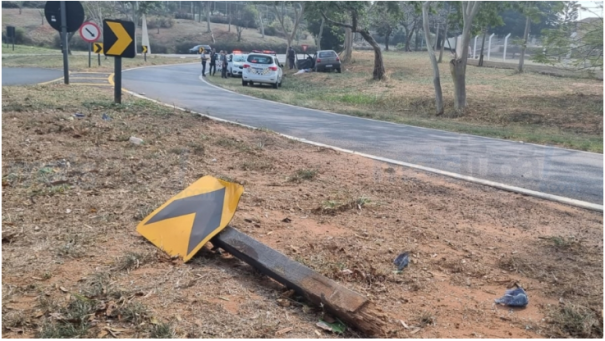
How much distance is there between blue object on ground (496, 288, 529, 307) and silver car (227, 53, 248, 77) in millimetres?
30001

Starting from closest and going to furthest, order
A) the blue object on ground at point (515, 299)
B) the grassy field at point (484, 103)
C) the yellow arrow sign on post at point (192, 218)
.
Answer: the blue object on ground at point (515, 299), the yellow arrow sign on post at point (192, 218), the grassy field at point (484, 103)

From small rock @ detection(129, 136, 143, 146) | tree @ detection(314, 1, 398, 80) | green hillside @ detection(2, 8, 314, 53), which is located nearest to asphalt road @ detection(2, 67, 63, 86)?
small rock @ detection(129, 136, 143, 146)

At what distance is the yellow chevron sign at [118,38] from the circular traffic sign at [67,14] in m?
5.01

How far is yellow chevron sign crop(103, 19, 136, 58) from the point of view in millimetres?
10453

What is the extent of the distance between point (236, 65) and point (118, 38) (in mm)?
22697

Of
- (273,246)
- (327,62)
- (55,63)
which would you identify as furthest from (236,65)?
(273,246)

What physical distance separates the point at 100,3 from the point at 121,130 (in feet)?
185

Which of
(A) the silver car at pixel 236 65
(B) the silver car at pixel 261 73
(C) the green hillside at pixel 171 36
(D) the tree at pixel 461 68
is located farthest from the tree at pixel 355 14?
(C) the green hillside at pixel 171 36

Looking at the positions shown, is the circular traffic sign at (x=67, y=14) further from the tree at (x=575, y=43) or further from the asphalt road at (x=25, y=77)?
the tree at (x=575, y=43)

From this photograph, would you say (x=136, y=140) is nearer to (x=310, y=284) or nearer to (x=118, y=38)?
(x=118, y=38)

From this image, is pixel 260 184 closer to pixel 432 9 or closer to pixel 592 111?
pixel 592 111

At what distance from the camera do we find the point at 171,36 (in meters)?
77.8

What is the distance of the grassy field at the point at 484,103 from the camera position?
1439cm

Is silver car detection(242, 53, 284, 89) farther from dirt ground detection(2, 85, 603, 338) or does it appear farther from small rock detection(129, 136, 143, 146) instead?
small rock detection(129, 136, 143, 146)
